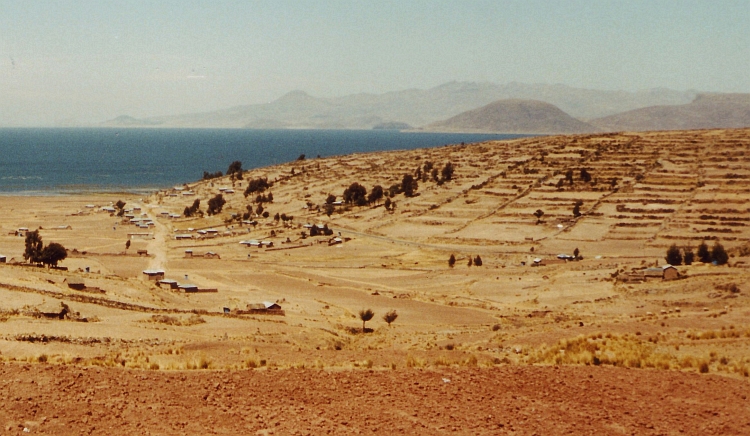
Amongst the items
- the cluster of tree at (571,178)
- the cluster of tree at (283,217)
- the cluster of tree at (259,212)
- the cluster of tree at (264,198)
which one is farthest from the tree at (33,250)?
the cluster of tree at (571,178)

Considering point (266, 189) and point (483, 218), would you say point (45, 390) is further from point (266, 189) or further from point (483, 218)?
point (266, 189)

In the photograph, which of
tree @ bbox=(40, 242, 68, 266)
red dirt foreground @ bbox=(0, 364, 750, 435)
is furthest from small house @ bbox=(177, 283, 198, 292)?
red dirt foreground @ bbox=(0, 364, 750, 435)

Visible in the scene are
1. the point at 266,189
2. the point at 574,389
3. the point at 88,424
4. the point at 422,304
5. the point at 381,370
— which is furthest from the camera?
the point at 266,189

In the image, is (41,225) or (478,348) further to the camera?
(41,225)

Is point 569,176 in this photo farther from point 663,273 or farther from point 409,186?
point 663,273

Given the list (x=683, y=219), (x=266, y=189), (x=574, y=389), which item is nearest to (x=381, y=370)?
(x=574, y=389)

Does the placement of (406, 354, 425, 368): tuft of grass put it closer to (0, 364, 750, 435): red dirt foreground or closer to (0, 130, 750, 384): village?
(0, 130, 750, 384): village
